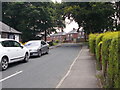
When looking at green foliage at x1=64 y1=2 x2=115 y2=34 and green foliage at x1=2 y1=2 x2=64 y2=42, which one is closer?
green foliage at x1=64 y1=2 x2=115 y2=34

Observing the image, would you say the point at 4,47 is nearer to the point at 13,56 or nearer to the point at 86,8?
the point at 13,56

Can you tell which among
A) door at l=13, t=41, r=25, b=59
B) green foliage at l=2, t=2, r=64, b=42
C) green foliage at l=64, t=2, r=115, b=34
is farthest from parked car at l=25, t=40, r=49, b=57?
green foliage at l=2, t=2, r=64, b=42

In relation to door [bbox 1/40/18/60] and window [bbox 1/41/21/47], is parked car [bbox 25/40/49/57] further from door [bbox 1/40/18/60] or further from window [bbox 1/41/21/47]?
door [bbox 1/40/18/60]

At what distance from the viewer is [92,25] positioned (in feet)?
107

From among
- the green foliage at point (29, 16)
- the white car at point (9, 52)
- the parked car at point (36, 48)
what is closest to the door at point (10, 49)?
the white car at point (9, 52)

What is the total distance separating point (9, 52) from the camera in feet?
33.0

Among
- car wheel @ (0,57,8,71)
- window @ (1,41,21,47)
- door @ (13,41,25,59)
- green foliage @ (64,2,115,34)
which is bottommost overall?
car wheel @ (0,57,8,71)

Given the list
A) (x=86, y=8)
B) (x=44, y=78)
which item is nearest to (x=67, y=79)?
(x=44, y=78)

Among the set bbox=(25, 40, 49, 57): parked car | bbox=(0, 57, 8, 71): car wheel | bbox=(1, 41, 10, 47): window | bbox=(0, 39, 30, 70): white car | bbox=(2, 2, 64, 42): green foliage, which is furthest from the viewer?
bbox=(2, 2, 64, 42): green foliage

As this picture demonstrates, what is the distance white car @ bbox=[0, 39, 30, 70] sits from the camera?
9516 millimetres

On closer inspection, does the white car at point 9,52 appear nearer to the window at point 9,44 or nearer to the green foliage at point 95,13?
the window at point 9,44

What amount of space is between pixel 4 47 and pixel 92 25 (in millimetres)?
25058

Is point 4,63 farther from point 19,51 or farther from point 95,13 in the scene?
point 95,13

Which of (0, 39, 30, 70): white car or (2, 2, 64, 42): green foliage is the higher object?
(2, 2, 64, 42): green foliage
